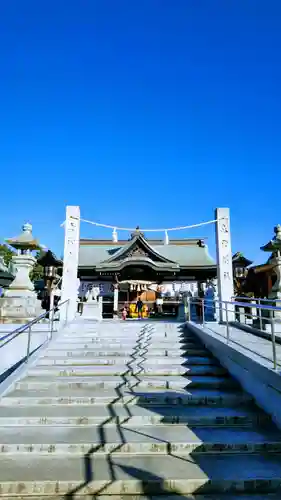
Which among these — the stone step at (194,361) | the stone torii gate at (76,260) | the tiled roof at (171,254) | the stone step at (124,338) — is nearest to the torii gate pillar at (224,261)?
the stone torii gate at (76,260)

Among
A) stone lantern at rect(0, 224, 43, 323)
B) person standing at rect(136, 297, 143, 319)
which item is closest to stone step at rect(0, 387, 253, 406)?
stone lantern at rect(0, 224, 43, 323)

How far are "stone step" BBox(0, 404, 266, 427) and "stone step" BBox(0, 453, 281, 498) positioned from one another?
69 cm

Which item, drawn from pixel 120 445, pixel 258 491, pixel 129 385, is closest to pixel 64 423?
pixel 120 445

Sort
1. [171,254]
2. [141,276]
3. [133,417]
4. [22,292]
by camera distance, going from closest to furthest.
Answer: [133,417], [22,292], [141,276], [171,254]

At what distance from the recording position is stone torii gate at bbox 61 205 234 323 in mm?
10016

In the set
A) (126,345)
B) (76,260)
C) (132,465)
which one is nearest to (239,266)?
(76,260)

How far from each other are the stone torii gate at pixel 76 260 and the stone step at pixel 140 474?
6452mm

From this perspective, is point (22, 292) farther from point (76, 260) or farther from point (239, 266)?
point (239, 266)

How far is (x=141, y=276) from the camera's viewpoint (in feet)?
66.3

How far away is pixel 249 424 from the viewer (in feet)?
13.8

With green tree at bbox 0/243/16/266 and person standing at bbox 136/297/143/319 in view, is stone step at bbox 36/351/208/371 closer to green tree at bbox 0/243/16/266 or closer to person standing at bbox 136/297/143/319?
person standing at bbox 136/297/143/319

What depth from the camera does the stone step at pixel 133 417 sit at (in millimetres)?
4215

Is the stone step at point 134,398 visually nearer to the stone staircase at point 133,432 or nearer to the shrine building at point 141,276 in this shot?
the stone staircase at point 133,432

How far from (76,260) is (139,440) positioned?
7292 mm
